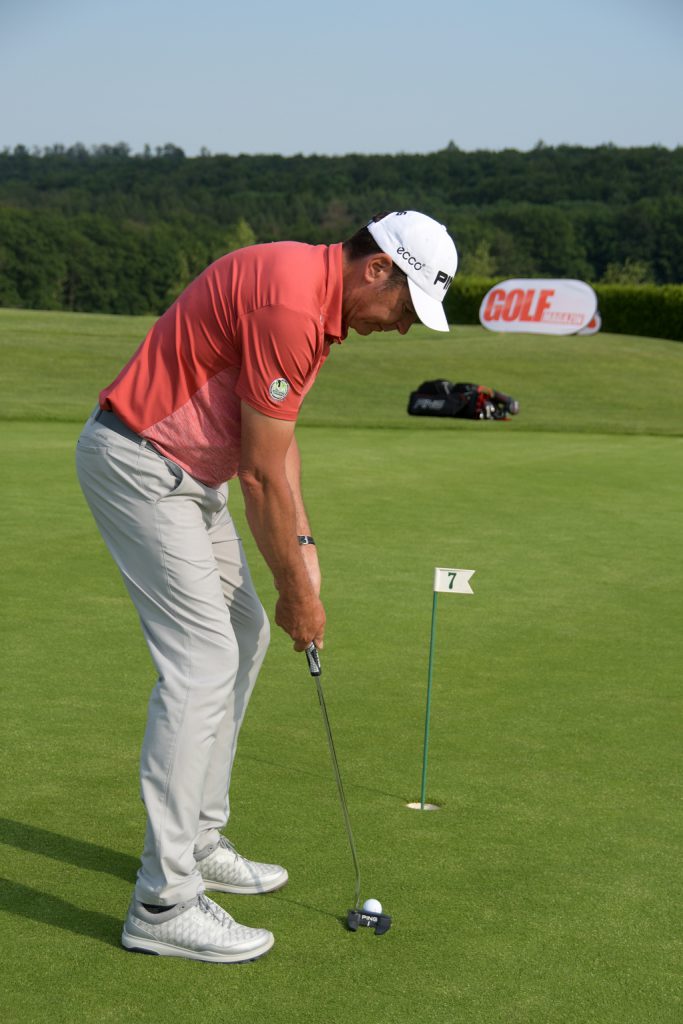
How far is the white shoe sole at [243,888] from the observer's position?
11.1 feet

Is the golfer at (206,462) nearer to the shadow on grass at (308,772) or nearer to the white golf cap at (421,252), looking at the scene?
the white golf cap at (421,252)

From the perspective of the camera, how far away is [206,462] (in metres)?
3.17

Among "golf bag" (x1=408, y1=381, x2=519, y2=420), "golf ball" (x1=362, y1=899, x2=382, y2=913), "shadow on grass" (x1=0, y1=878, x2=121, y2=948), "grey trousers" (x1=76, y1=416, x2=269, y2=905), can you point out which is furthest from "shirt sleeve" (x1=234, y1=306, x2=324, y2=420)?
"golf bag" (x1=408, y1=381, x2=519, y2=420)

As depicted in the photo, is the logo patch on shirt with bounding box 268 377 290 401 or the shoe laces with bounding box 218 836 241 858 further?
the shoe laces with bounding box 218 836 241 858

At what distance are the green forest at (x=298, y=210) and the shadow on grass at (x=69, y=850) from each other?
3325 inches

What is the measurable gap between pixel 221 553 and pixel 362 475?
8.51m

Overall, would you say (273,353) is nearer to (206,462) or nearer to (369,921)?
(206,462)

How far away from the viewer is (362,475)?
39.3ft

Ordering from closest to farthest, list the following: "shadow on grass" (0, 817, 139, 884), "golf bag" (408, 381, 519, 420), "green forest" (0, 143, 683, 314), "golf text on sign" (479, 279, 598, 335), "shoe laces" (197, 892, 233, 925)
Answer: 1. "shoe laces" (197, 892, 233, 925)
2. "shadow on grass" (0, 817, 139, 884)
3. "golf bag" (408, 381, 519, 420)
4. "golf text on sign" (479, 279, 598, 335)
5. "green forest" (0, 143, 683, 314)

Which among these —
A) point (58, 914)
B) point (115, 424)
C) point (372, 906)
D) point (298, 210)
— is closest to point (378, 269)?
point (115, 424)

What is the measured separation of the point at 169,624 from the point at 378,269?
1.01m

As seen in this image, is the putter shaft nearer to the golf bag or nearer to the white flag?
the white flag

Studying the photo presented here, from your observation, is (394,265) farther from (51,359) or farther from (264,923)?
(51,359)

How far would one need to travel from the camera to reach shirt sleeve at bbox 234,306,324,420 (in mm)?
2891
